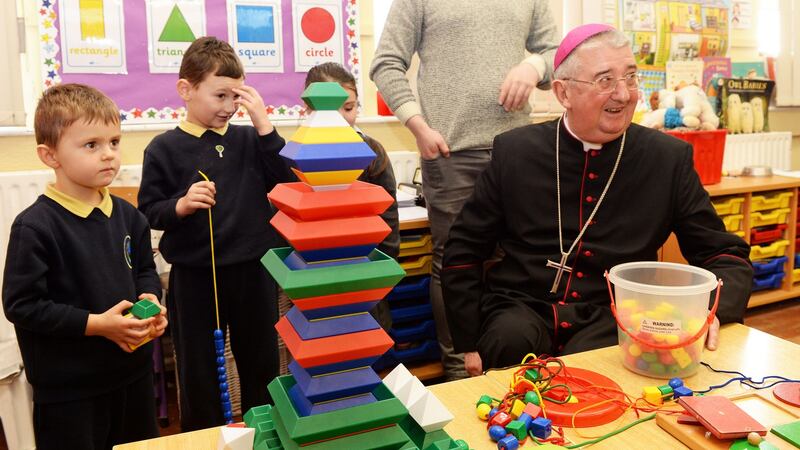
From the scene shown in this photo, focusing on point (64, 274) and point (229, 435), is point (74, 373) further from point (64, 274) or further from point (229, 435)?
point (229, 435)

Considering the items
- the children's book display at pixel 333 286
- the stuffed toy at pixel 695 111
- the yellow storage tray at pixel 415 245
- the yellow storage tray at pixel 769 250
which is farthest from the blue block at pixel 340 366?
the yellow storage tray at pixel 769 250

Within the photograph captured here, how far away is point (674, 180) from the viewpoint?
1783 millimetres

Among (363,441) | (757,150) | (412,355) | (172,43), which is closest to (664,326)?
(363,441)

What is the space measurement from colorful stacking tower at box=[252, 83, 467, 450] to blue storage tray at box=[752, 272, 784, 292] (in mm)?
3596

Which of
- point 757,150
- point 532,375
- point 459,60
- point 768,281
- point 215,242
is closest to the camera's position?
point 532,375

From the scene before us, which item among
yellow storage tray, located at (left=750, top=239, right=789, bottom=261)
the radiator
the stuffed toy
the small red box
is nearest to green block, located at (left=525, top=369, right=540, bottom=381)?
the small red box

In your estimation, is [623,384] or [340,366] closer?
[340,366]

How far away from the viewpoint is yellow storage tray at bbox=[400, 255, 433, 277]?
9.55 feet

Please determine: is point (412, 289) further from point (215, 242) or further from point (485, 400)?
point (485, 400)

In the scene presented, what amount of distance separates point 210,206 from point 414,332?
4.33ft

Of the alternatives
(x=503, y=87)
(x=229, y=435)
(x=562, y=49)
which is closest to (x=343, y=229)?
(x=229, y=435)

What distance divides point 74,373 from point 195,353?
47cm

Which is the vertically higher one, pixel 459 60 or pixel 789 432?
pixel 459 60

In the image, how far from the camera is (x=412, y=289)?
292cm
